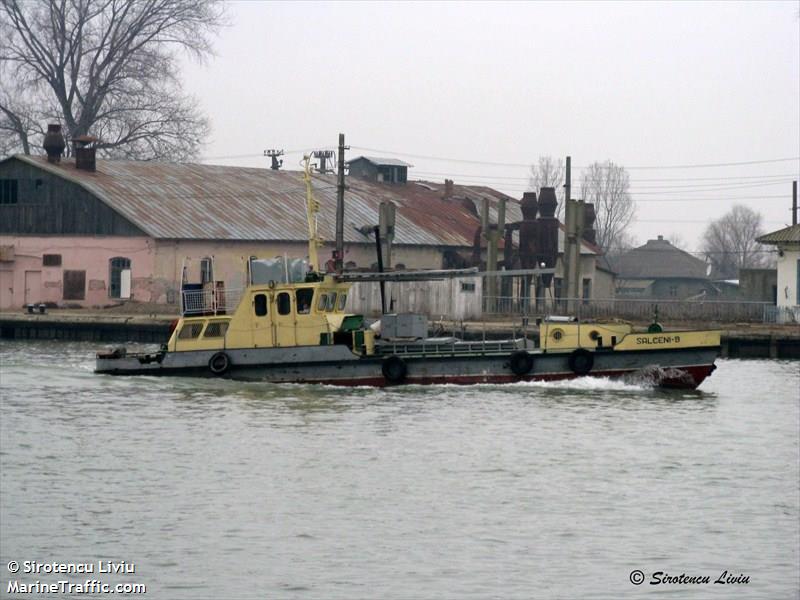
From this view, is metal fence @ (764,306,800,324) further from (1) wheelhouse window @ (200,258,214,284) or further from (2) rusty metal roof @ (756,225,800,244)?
(1) wheelhouse window @ (200,258,214,284)

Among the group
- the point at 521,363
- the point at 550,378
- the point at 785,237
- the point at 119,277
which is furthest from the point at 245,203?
the point at 550,378

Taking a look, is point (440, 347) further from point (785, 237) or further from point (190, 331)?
point (785, 237)

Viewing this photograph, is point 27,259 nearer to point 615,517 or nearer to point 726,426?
point 726,426

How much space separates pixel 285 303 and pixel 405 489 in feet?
40.9

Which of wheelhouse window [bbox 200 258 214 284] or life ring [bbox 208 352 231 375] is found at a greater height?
wheelhouse window [bbox 200 258 214 284]

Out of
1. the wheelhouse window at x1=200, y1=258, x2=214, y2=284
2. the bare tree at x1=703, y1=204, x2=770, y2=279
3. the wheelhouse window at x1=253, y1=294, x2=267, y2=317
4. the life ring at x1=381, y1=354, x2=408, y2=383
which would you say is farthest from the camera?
the bare tree at x1=703, y1=204, x2=770, y2=279

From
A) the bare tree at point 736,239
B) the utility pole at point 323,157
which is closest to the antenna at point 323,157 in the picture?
the utility pole at point 323,157

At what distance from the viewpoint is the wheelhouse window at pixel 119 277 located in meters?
→ 52.3

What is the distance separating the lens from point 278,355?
33.4m

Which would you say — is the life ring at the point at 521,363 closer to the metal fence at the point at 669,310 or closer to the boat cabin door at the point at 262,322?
the boat cabin door at the point at 262,322

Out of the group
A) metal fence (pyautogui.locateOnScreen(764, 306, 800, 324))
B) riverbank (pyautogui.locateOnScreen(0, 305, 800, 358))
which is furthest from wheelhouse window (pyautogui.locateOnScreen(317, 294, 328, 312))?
metal fence (pyautogui.locateOnScreen(764, 306, 800, 324))

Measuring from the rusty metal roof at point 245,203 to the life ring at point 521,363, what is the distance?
2157 centimetres

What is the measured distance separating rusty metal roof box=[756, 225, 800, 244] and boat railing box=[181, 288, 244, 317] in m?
21.5

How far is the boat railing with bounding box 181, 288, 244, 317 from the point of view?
34.1m
